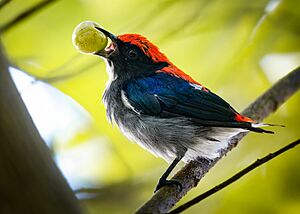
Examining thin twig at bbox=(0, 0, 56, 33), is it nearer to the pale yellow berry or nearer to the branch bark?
the pale yellow berry

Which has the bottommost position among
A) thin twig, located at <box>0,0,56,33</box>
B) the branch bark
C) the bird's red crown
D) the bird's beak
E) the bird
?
the branch bark

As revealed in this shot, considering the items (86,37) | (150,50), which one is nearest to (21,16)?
(86,37)

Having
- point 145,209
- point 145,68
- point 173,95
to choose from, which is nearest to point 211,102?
point 173,95

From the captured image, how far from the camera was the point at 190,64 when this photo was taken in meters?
4.47

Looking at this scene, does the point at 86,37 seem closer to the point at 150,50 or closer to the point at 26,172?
the point at 150,50

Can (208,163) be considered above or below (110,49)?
below

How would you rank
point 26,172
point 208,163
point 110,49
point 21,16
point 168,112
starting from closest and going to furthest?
point 26,172
point 21,16
point 208,163
point 168,112
point 110,49

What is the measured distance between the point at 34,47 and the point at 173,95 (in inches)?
51.3

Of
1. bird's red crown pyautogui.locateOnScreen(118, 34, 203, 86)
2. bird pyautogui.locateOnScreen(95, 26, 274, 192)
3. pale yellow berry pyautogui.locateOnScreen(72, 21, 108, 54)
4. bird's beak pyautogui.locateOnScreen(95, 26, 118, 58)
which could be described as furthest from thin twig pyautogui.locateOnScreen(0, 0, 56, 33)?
bird's red crown pyautogui.locateOnScreen(118, 34, 203, 86)

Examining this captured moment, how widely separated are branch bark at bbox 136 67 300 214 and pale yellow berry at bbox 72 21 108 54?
0.86 m

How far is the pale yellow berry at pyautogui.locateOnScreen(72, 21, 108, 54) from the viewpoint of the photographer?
9.46 feet

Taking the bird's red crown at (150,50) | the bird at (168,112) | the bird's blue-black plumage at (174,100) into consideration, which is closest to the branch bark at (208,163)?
the bird at (168,112)

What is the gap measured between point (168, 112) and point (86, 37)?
2.83 feet

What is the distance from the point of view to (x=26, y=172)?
136 centimetres
